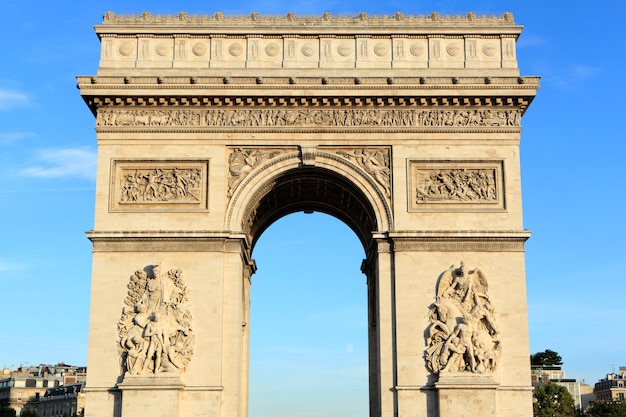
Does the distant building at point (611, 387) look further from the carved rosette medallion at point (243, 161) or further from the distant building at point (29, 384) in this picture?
the carved rosette medallion at point (243, 161)

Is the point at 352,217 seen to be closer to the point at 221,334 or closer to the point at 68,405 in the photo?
the point at 221,334

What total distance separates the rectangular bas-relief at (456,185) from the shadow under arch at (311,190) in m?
1.00

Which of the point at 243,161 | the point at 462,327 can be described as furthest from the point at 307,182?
the point at 462,327

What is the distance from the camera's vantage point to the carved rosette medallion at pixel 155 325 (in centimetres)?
2470

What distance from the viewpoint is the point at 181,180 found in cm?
2631

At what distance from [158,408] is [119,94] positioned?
27.8 ft

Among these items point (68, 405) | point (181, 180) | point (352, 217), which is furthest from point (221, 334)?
point (68, 405)

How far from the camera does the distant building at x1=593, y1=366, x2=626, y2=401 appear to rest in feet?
275

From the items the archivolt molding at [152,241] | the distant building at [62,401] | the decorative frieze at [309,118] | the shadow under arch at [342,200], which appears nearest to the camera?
the shadow under arch at [342,200]

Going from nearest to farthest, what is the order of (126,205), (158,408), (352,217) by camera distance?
1. (158,408)
2. (126,205)
3. (352,217)

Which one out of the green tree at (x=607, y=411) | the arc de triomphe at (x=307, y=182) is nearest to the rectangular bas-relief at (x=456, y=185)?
the arc de triomphe at (x=307, y=182)

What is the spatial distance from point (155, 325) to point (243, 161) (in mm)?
5068

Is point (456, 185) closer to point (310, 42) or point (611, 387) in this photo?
point (310, 42)

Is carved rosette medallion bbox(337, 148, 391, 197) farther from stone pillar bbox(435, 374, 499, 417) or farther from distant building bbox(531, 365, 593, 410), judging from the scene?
distant building bbox(531, 365, 593, 410)
